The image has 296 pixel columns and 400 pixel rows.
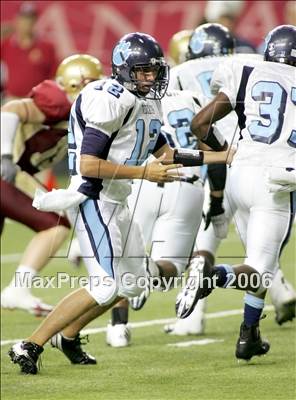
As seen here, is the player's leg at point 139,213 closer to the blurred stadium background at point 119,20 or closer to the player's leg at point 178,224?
the player's leg at point 178,224

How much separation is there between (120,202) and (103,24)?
8585 millimetres

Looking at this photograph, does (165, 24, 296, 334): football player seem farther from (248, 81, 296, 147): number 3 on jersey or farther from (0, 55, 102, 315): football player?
(248, 81, 296, 147): number 3 on jersey

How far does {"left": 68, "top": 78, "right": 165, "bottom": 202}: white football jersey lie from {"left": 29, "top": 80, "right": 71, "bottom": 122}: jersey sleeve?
4.62 feet

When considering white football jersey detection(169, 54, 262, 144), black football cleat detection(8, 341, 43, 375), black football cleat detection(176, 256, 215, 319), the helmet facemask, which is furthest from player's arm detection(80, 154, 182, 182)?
white football jersey detection(169, 54, 262, 144)

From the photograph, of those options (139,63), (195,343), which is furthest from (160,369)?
(139,63)

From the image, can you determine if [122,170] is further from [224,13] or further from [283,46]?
[224,13]

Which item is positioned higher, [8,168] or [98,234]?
[98,234]

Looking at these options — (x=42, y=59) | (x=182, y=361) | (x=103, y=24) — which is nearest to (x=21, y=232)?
(x=42, y=59)

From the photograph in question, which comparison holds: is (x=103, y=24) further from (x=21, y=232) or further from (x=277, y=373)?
(x=277, y=373)

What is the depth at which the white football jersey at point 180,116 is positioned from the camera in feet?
20.9

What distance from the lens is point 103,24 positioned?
1384 cm

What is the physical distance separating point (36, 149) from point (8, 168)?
0.31 metres

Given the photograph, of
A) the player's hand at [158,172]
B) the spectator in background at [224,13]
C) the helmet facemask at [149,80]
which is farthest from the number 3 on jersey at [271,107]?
the spectator in background at [224,13]

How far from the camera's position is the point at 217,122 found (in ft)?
22.2
